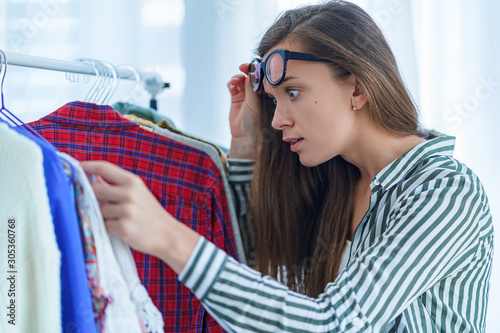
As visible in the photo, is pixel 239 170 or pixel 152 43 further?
pixel 152 43

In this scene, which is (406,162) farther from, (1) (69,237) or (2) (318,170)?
(1) (69,237)

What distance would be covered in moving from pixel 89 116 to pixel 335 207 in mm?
521

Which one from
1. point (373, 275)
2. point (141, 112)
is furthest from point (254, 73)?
point (373, 275)

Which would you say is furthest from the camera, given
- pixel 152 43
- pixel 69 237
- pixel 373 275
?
pixel 152 43

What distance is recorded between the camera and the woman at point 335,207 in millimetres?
591

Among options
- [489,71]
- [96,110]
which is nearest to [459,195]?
[96,110]

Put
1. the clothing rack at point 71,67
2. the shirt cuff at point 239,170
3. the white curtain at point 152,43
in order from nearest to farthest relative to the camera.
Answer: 1. the clothing rack at point 71,67
2. the shirt cuff at point 239,170
3. the white curtain at point 152,43

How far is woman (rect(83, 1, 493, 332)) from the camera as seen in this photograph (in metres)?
0.59

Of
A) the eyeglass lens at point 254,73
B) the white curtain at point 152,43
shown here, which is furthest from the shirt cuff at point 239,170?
the white curtain at point 152,43

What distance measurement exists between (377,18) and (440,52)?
22 centimetres

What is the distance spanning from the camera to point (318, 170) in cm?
110

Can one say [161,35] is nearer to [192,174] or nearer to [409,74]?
[409,74]

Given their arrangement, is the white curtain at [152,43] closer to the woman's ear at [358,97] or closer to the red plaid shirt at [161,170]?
the woman's ear at [358,97]

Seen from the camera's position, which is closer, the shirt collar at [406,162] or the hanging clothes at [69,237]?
the hanging clothes at [69,237]
